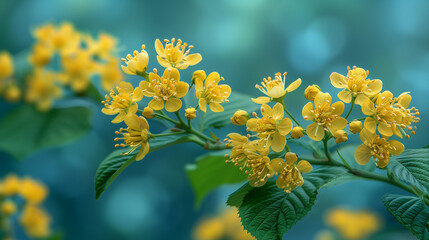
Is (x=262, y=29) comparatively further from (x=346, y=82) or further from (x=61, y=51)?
(x=346, y=82)

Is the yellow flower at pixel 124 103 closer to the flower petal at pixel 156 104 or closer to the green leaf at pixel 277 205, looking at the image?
the flower petal at pixel 156 104

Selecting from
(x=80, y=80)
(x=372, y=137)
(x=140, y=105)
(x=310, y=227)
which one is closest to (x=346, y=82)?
(x=372, y=137)

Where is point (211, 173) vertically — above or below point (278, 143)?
below

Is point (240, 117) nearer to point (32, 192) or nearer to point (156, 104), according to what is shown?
point (156, 104)

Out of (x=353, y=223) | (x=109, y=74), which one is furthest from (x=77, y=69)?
(x=353, y=223)

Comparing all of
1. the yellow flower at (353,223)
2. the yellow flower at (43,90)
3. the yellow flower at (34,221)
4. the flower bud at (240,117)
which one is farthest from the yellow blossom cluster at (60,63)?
the yellow flower at (353,223)

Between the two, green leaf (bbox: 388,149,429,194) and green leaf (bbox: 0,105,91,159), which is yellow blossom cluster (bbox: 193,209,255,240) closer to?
green leaf (bbox: 0,105,91,159)

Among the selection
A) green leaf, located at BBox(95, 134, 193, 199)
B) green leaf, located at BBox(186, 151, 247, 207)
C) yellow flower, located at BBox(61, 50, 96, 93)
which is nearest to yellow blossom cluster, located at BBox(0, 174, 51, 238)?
yellow flower, located at BBox(61, 50, 96, 93)
